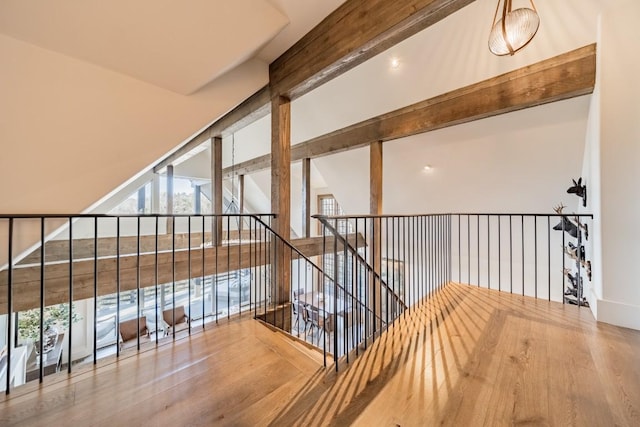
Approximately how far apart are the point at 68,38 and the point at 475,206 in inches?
224

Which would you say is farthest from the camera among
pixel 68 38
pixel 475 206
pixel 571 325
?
pixel 475 206

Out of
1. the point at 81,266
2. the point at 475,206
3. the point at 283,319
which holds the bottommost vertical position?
the point at 283,319

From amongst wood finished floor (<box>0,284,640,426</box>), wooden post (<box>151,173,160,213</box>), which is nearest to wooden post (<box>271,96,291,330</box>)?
wood finished floor (<box>0,284,640,426</box>)

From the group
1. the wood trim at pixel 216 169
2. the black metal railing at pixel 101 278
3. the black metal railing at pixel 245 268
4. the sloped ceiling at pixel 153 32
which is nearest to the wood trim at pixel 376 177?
the black metal railing at pixel 245 268

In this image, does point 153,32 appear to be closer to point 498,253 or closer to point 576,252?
point 576,252

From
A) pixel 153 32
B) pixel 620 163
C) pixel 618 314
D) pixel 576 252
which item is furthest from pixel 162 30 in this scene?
pixel 576 252

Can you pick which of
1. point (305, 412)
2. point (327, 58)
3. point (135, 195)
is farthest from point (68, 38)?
point (135, 195)

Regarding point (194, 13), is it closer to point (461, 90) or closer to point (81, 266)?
point (461, 90)

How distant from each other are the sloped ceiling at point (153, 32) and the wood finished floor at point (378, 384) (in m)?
2.34

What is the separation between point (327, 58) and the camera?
2.48 metres

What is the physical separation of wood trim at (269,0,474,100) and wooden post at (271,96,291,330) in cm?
26

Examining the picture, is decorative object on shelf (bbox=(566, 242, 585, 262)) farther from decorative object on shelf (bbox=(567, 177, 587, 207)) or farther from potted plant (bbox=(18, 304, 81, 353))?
potted plant (bbox=(18, 304, 81, 353))

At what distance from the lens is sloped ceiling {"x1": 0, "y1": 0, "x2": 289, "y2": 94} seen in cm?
182

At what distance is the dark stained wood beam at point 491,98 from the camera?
2.69 meters
